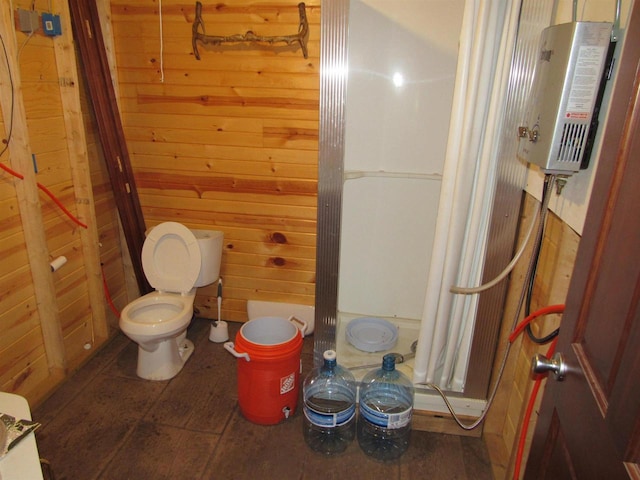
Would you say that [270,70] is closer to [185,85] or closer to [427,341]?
[185,85]

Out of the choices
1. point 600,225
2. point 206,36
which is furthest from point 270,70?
point 600,225

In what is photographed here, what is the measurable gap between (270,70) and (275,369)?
60.6 inches

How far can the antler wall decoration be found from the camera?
2.27 m

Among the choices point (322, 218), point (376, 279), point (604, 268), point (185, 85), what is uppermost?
point (185, 85)

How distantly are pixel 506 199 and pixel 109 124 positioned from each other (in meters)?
2.08

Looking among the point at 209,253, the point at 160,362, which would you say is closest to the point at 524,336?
the point at 209,253

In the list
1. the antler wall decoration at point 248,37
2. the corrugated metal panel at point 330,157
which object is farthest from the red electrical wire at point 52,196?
Result: the corrugated metal panel at point 330,157

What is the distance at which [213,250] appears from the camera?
2.56 meters

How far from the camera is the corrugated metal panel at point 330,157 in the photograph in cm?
163

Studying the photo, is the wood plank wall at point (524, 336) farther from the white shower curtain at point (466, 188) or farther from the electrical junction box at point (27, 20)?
the electrical junction box at point (27, 20)

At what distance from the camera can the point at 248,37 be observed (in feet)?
7.62

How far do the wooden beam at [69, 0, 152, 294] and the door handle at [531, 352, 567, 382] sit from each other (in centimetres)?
236

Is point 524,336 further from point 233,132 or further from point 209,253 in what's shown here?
point 233,132

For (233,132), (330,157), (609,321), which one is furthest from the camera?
(233,132)
